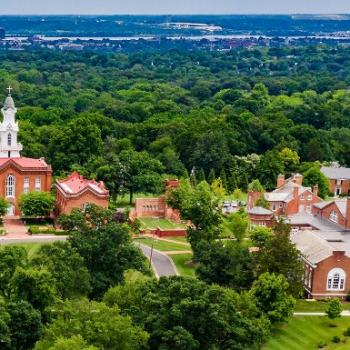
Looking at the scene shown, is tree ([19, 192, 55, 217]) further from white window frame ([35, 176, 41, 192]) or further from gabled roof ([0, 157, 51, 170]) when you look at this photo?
gabled roof ([0, 157, 51, 170])

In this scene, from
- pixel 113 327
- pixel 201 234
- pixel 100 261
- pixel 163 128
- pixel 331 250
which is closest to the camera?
pixel 113 327

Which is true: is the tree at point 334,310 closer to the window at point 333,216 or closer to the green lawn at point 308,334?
the green lawn at point 308,334

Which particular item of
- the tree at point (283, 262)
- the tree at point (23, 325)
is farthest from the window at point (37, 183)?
the tree at point (23, 325)

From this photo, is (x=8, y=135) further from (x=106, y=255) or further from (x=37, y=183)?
(x=106, y=255)

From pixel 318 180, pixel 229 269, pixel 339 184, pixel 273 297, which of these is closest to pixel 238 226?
pixel 229 269

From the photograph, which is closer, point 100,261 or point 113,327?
point 113,327

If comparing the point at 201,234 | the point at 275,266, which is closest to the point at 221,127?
the point at 201,234

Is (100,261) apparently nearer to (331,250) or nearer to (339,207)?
(331,250)

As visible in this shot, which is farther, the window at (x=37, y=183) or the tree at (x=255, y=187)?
the tree at (x=255, y=187)
